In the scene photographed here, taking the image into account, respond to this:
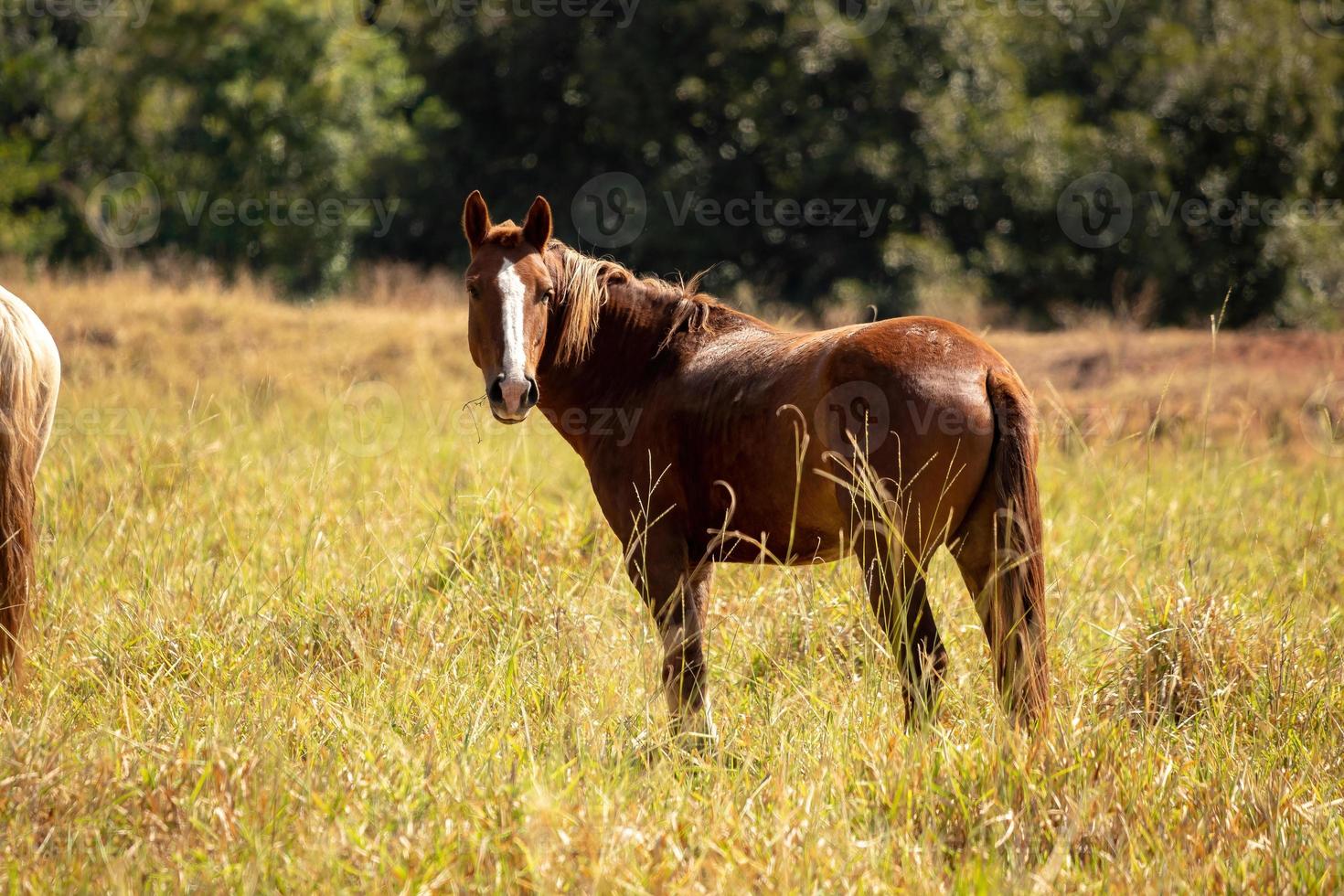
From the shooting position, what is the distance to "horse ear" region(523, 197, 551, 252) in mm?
4047

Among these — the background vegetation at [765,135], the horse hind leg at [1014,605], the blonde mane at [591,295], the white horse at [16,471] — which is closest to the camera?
the horse hind leg at [1014,605]

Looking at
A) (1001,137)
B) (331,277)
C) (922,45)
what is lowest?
(331,277)

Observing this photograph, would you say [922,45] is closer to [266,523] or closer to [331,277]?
[331,277]

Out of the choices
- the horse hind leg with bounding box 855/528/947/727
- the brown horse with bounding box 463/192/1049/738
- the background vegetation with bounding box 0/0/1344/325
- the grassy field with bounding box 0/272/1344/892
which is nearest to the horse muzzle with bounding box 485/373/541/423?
the brown horse with bounding box 463/192/1049/738

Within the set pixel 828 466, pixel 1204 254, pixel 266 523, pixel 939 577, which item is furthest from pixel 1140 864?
pixel 1204 254

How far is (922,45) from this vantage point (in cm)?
2016

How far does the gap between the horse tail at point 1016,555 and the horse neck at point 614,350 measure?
1.38m

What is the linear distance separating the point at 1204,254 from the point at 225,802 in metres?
21.1

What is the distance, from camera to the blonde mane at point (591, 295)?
4.22m

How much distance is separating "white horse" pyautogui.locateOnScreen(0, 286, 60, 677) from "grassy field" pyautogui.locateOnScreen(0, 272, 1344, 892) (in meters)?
0.20

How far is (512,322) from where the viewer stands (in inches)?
150

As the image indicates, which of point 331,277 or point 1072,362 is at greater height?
point 1072,362

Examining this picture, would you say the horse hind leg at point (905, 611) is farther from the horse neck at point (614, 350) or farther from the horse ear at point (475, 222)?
the horse ear at point (475, 222)

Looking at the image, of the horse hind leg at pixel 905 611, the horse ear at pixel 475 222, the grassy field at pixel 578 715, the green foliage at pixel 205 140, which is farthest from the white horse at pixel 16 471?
the green foliage at pixel 205 140
